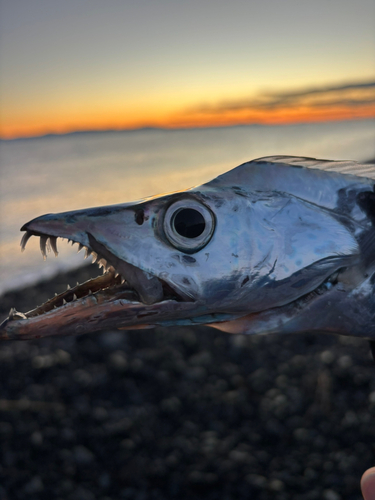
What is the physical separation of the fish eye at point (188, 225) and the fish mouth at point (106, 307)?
11cm

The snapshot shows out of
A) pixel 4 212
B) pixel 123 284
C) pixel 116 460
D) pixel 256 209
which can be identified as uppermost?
pixel 4 212

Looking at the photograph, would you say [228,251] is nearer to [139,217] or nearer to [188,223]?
[188,223]

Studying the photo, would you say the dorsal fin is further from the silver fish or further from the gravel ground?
the gravel ground

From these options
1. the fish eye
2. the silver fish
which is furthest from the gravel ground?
the fish eye

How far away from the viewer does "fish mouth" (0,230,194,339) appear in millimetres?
1109

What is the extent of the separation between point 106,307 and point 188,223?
0.29 m

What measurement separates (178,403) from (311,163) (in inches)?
98.2

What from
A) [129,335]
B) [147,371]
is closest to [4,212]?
[129,335]

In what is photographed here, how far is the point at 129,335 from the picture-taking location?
13.6ft

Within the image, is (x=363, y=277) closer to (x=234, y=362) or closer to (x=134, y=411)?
(x=134, y=411)

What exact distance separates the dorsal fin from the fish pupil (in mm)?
234

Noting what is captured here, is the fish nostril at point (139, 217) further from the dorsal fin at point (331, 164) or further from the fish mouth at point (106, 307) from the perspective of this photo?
the dorsal fin at point (331, 164)

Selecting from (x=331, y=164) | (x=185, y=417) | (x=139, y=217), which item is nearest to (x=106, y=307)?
(x=139, y=217)

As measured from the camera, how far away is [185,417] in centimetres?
318
